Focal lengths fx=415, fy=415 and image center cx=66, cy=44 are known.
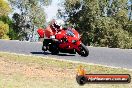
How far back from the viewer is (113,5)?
57094mm

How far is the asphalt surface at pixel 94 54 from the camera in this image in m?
18.1

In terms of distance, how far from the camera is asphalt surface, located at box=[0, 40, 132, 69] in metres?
18.1

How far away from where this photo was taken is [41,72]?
1496 centimetres

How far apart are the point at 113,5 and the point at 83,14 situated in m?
6.09

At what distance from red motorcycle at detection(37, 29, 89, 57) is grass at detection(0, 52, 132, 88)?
882mm

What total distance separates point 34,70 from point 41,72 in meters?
0.40

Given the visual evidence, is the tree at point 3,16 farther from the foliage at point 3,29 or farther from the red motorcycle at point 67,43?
the red motorcycle at point 67,43

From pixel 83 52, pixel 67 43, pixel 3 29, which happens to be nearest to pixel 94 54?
pixel 83 52

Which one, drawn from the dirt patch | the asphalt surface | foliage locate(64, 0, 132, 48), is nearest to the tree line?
foliage locate(64, 0, 132, 48)

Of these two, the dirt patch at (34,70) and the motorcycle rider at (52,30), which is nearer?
the dirt patch at (34,70)

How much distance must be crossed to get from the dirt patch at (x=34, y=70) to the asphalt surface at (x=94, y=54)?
2.68m

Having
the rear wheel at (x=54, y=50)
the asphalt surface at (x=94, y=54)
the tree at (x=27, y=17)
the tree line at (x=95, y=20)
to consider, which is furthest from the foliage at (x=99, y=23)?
the rear wheel at (x=54, y=50)

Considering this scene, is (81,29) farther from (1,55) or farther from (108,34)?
(1,55)

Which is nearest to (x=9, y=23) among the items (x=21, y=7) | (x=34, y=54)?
(x=21, y=7)
